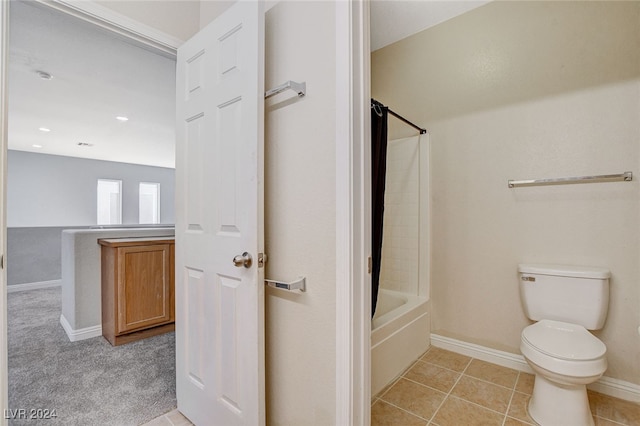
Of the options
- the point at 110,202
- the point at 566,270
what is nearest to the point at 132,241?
the point at 566,270

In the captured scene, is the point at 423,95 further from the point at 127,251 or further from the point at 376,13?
the point at 127,251

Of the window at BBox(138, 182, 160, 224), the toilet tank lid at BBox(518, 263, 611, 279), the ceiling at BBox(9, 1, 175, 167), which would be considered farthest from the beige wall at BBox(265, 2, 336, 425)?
the window at BBox(138, 182, 160, 224)

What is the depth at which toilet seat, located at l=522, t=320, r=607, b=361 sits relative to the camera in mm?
1460

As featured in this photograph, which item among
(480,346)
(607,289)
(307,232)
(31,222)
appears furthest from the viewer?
(31,222)

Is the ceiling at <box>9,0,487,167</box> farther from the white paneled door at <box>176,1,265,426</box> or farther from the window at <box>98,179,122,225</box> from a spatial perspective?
the window at <box>98,179,122,225</box>

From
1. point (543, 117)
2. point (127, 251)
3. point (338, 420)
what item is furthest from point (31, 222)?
point (543, 117)

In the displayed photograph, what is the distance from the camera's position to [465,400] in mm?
1770

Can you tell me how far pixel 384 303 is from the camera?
2.57m

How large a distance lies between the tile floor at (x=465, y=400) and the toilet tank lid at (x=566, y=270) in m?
0.71

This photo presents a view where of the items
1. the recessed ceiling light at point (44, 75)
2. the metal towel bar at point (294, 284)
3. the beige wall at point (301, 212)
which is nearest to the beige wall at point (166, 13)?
the beige wall at point (301, 212)

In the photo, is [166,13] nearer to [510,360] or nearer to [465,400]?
[465,400]

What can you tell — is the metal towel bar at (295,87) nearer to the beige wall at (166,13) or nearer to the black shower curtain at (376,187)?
the black shower curtain at (376,187)

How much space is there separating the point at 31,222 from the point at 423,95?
7975 millimetres

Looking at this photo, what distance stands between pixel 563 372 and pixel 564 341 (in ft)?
0.68
